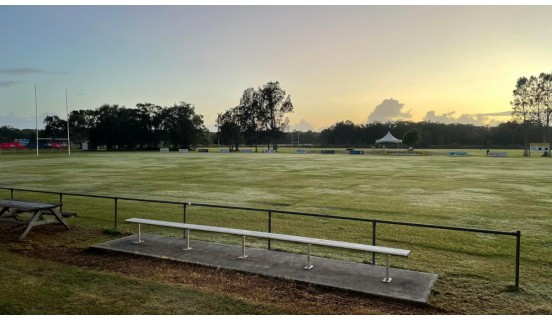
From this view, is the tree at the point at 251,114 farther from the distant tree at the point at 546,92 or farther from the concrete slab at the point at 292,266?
the concrete slab at the point at 292,266

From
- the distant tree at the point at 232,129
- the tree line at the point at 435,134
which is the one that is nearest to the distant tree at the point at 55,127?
the distant tree at the point at 232,129

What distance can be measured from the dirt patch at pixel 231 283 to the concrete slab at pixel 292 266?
14 cm

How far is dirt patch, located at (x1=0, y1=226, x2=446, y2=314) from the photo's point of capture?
5164 millimetres

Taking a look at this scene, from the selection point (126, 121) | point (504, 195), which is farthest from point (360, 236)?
point (126, 121)

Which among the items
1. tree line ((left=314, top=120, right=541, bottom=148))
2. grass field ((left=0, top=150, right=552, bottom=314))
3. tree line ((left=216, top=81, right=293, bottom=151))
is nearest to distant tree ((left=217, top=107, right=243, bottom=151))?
tree line ((left=216, top=81, right=293, bottom=151))

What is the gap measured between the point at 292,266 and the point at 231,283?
1203 millimetres

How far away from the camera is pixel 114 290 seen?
5.68 meters

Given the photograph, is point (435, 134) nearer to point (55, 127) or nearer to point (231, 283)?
point (55, 127)

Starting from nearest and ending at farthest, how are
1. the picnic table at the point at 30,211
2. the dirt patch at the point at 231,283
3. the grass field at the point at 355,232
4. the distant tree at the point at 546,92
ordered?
the dirt patch at the point at 231,283 < the grass field at the point at 355,232 < the picnic table at the point at 30,211 < the distant tree at the point at 546,92

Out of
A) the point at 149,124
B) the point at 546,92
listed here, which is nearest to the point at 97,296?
the point at 546,92

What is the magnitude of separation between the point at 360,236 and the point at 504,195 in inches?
424

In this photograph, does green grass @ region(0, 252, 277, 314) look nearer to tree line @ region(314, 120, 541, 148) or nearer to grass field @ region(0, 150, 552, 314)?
grass field @ region(0, 150, 552, 314)

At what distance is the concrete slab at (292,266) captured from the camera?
5.76 meters

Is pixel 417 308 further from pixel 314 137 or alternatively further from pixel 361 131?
pixel 314 137
